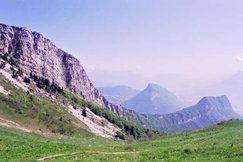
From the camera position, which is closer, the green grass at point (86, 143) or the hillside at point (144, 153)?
the hillside at point (144, 153)

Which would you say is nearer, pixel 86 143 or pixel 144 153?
pixel 144 153

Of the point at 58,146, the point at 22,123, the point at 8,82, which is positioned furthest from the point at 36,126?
the point at 58,146

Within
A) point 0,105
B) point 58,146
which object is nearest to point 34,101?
point 0,105

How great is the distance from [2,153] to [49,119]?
107 m

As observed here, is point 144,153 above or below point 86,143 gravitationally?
below

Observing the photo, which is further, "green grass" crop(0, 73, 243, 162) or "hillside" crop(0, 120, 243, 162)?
"green grass" crop(0, 73, 243, 162)

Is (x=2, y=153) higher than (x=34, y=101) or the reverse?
the reverse

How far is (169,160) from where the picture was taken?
91.4 feet

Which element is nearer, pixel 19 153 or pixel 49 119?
pixel 19 153

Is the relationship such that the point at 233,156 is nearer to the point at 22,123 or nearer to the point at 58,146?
the point at 58,146

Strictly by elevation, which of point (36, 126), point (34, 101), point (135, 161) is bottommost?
point (135, 161)

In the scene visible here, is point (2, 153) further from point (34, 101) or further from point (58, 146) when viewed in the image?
point (34, 101)

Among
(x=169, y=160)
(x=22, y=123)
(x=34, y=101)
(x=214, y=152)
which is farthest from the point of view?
(x=34, y=101)

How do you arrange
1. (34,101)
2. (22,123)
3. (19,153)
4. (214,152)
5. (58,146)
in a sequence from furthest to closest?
(34,101), (22,123), (58,146), (19,153), (214,152)
